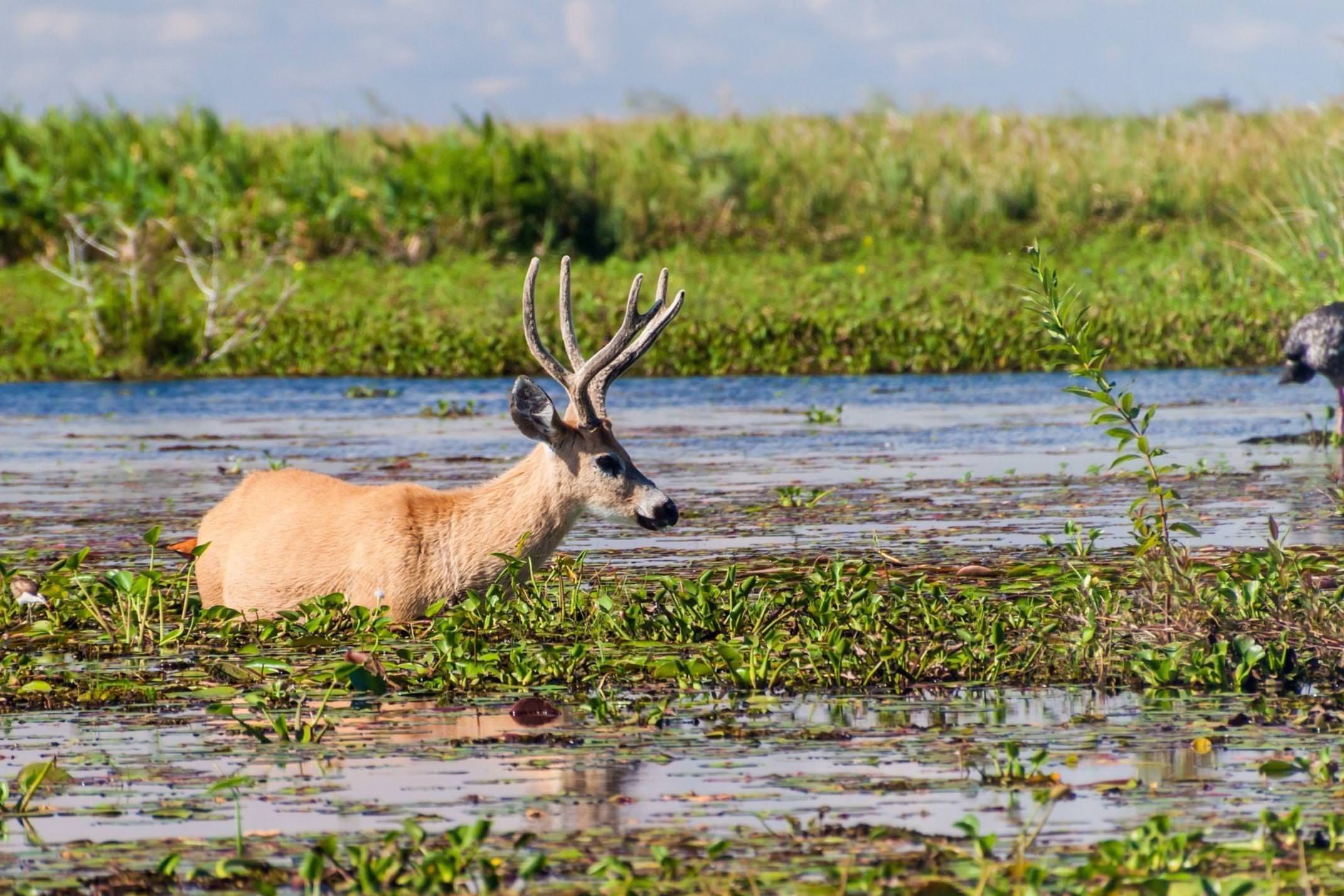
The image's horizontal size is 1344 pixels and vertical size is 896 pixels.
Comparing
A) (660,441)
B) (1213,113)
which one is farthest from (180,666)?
(1213,113)

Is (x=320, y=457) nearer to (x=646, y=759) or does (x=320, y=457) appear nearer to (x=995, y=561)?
(x=995, y=561)

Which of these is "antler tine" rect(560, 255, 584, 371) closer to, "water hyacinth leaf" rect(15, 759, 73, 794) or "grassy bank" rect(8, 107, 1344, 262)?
"water hyacinth leaf" rect(15, 759, 73, 794)

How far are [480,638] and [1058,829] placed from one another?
3.31 metres

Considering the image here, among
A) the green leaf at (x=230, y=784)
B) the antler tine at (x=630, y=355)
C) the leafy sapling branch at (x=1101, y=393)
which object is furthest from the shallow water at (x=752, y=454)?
the green leaf at (x=230, y=784)

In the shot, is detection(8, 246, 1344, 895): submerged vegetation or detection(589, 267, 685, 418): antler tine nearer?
detection(8, 246, 1344, 895): submerged vegetation

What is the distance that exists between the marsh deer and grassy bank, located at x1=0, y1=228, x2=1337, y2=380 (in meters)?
11.7

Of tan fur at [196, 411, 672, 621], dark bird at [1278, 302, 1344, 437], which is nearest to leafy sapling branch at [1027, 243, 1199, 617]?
tan fur at [196, 411, 672, 621]

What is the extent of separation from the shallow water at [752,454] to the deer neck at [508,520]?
1604 millimetres

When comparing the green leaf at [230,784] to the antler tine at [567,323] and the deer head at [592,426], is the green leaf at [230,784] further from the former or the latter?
the antler tine at [567,323]

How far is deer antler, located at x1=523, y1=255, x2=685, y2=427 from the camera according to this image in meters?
9.37

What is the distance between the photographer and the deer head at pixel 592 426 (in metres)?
9.19

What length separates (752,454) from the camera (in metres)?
16.5

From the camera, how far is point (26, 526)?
41.5ft

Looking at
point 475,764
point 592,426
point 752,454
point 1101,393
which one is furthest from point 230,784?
point 752,454
